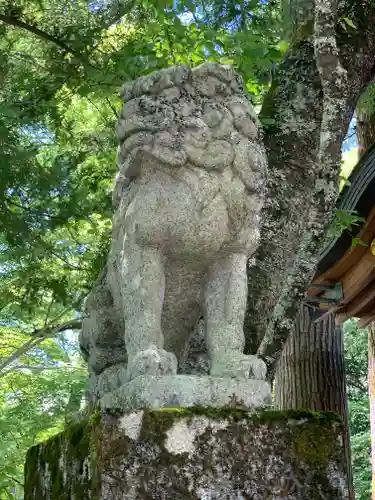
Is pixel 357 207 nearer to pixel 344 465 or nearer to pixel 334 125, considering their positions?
pixel 334 125

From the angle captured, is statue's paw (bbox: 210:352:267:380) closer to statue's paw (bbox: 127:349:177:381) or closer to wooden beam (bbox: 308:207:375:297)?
statue's paw (bbox: 127:349:177:381)

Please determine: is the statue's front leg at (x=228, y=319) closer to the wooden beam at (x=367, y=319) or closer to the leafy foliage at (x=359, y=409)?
the wooden beam at (x=367, y=319)

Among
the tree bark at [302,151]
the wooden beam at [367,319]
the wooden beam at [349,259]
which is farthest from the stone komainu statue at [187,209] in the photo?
the wooden beam at [367,319]

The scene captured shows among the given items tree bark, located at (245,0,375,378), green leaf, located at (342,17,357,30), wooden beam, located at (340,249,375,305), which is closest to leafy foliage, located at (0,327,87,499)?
wooden beam, located at (340,249,375,305)

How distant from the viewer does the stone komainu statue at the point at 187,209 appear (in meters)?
2.50

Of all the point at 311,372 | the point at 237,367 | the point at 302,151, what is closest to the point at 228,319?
the point at 237,367

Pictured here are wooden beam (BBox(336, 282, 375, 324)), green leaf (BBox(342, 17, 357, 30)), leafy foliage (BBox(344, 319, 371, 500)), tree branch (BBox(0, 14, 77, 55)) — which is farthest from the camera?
leafy foliage (BBox(344, 319, 371, 500))

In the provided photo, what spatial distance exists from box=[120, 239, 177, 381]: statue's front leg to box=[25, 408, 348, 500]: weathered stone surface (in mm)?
238

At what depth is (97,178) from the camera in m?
6.42

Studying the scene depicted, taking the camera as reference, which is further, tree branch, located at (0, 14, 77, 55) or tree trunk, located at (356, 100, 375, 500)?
tree trunk, located at (356, 100, 375, 500)

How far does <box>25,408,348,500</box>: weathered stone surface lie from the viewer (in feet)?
6.86

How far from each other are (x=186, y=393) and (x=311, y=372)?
16.1ft

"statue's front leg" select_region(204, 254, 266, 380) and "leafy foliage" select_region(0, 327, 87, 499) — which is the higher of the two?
"leafy foliage" select_region(0, 327, 87, 499)

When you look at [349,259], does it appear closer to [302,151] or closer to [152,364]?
[302,151]
